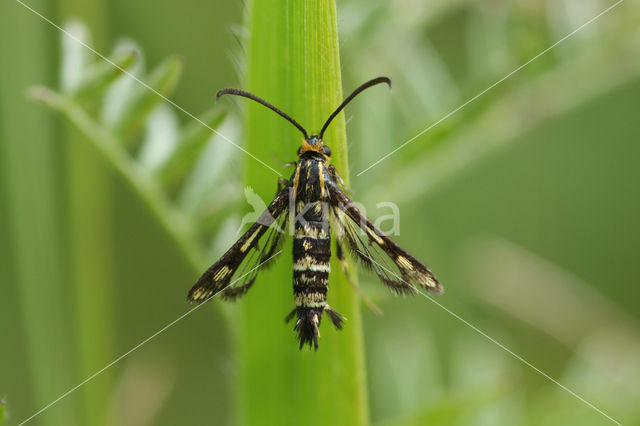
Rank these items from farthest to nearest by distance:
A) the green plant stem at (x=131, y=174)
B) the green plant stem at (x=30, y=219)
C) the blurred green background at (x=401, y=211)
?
the green plant stem at (x=30, y=219), the blurred green background at (x=401, y=211), the green plant stem at (x=131, y=174)

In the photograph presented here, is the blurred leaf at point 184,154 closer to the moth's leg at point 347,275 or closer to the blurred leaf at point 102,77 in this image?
the blurred leaf at point 102,77

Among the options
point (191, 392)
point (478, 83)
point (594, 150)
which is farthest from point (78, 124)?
point (594, 150)

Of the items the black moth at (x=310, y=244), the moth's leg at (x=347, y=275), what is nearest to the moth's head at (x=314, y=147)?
the black moth at (x=310, y=244)

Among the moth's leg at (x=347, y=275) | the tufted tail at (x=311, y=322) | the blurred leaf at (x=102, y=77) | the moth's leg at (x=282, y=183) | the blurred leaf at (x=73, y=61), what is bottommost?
the tufted tail at (x=311, y=322)

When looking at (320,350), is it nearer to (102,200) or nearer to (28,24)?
(102,200)

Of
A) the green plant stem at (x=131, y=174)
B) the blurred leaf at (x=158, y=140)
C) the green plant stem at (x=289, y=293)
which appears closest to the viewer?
the green plant stem at (x=289, y=293)

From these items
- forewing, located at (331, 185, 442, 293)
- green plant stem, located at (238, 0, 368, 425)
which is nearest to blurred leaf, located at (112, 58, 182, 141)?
green plant stem, located at (238, 0, 368, 425)

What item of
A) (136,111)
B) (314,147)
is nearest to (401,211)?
(314,147)
